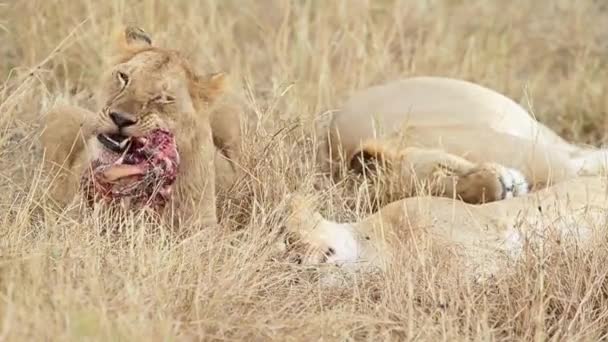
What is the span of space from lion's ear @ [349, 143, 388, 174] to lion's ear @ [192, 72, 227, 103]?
75cm

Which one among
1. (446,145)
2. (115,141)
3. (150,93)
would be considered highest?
(150,93)

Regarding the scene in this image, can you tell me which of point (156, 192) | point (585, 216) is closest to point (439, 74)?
point (585, 216)

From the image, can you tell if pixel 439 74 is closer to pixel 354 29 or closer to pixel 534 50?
pixel 354 29

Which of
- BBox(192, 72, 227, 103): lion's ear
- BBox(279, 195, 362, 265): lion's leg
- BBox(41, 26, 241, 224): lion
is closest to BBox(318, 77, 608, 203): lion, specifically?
BBox(279, 195, 362, 265): lion's leg

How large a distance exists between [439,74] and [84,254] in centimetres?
254

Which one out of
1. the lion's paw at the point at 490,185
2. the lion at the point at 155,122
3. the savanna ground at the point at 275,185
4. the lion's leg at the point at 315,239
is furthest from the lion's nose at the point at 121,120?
the lion's paw at the point at 490,185

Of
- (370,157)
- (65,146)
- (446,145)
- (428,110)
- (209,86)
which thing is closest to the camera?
(209,86)

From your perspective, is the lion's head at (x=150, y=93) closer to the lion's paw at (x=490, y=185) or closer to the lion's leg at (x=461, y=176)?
the lion's leg at (x=461, y=176)

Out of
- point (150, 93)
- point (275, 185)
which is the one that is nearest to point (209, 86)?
point (150, 93)

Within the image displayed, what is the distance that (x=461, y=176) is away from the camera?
407 cm

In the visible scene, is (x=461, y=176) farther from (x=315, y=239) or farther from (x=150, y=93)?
(x=150, y=93)

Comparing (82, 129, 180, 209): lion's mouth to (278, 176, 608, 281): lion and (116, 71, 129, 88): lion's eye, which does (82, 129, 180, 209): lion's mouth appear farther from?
(278, 176, 608, 281): lion

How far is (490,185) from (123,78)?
3.96 ft

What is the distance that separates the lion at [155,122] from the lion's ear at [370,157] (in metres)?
0.48
